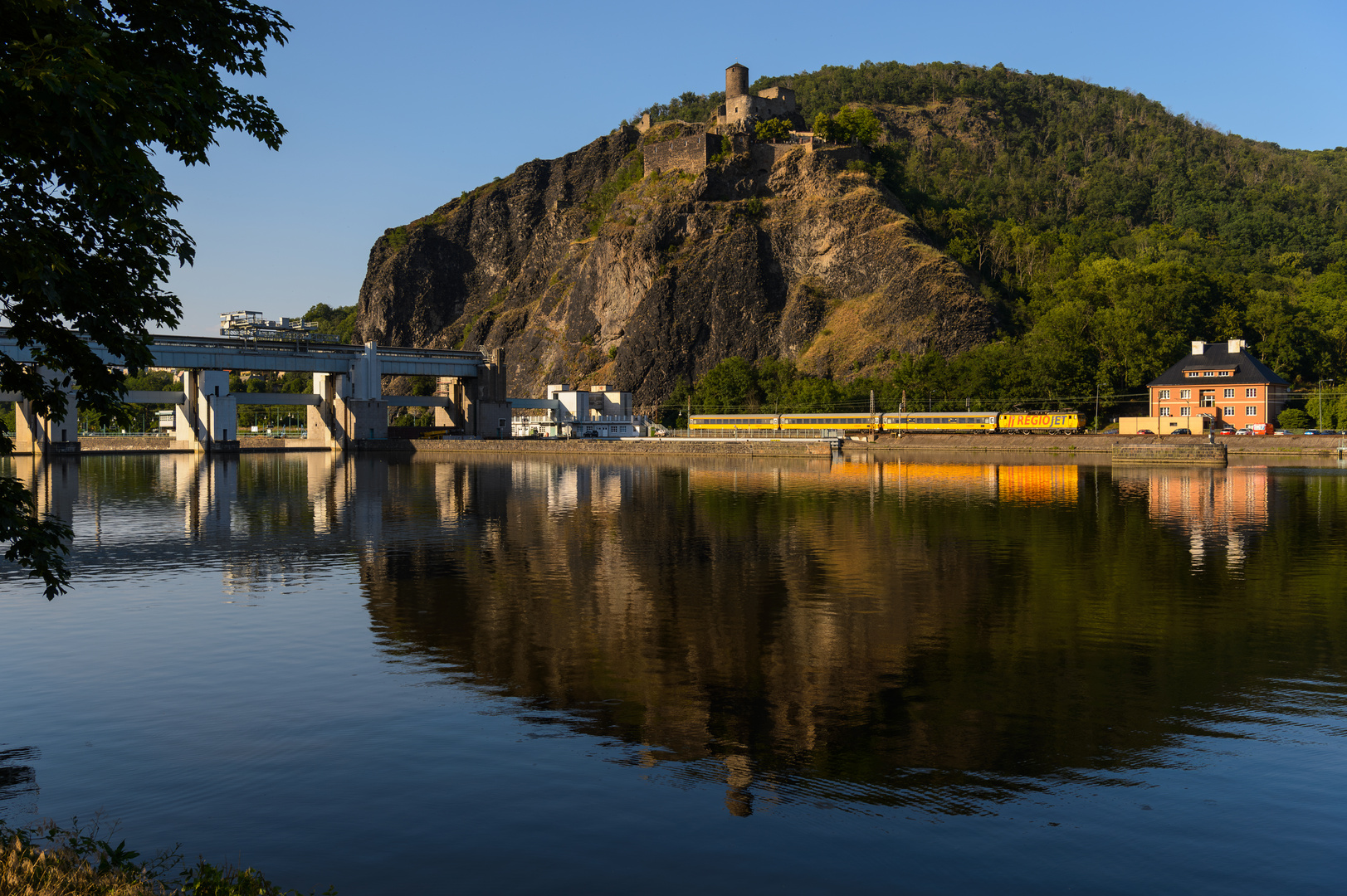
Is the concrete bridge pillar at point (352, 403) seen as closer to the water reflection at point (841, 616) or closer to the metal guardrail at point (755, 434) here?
the metal guardrail at point (755, 434)

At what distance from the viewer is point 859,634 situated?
824 inches

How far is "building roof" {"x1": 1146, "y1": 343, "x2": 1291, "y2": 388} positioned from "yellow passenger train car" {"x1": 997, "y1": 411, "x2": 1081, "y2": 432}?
1052cm

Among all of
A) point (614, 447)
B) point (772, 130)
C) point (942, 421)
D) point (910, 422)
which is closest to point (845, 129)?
point (772, 130)

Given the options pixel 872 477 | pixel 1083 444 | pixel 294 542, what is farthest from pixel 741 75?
pixel 294 542

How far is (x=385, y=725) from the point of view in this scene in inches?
587

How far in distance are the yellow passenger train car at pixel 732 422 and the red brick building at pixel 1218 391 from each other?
50.0 m

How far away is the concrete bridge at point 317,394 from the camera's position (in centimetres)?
11888

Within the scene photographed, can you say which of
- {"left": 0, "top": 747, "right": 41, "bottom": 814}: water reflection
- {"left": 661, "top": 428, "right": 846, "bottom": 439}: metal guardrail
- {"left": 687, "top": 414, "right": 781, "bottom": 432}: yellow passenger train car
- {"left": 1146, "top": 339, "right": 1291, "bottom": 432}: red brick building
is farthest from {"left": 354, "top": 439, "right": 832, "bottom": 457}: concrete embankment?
{"left": 0, "top": 747, "right": 41, "bottom": 814}: water reflection

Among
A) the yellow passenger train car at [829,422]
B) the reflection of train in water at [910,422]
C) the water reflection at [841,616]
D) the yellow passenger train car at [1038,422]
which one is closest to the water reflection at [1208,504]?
the water reflection at [841,616]

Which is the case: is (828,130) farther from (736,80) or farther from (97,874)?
(97,874)

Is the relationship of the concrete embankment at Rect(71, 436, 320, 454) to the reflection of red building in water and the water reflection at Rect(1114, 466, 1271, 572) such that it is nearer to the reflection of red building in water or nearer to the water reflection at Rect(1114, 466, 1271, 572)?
Result: the water reflection at Rect(1114, 466, 1271, 572)

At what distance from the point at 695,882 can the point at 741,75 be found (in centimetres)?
20104

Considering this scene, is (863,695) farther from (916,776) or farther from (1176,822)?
(1176,822)

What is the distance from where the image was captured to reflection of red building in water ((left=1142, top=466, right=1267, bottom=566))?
121 ft
